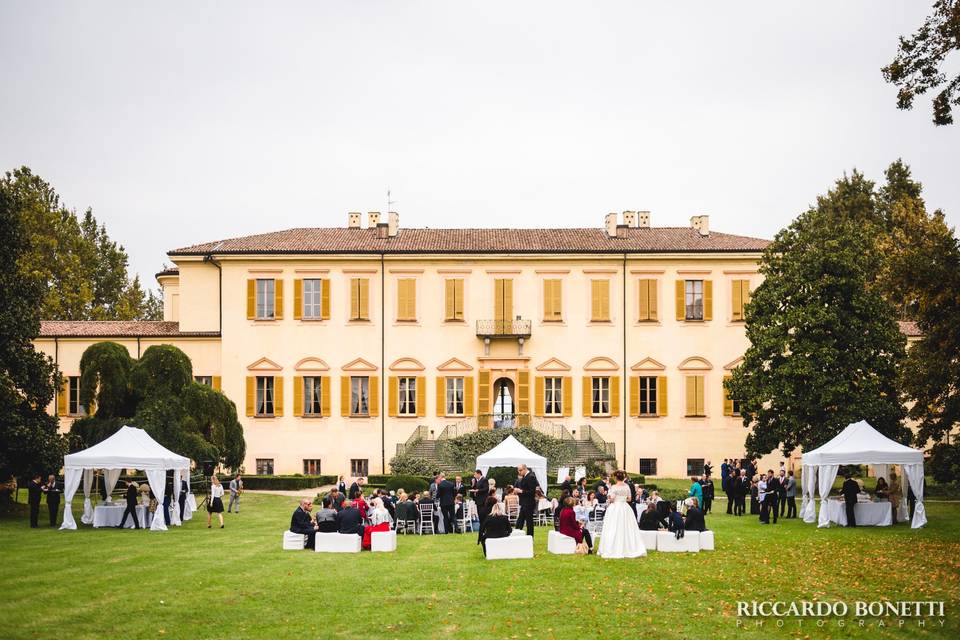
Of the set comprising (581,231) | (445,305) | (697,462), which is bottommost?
(697,462)

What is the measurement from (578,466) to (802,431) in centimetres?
750

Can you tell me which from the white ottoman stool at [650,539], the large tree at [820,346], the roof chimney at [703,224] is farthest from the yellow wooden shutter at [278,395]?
the white ottoman stool at [650,539]

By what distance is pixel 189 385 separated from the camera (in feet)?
104

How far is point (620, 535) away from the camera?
59.0ft

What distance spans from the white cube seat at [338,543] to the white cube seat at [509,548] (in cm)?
274

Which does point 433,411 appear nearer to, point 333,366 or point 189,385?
point 333,366

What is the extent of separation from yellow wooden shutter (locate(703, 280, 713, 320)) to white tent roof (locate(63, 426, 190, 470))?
75.8ft

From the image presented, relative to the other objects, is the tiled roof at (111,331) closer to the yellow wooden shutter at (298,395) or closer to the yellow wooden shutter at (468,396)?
the yellow wooden shutter at (298,395)

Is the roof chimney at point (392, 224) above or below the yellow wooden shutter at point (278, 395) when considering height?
above

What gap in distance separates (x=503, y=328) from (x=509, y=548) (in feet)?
75.5

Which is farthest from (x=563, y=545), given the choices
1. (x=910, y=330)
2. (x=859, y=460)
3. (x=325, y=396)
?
(x=910, y=330)

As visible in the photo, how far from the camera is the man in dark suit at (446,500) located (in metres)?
22.9

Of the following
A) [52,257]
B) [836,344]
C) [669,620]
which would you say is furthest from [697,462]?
[52,257]

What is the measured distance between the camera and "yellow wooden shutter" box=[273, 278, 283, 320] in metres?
40.9
